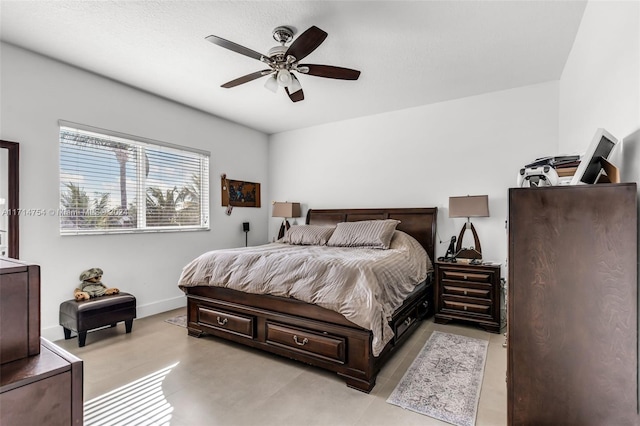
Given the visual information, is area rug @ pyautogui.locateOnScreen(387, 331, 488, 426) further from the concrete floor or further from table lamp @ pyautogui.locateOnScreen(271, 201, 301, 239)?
table lamp @ pyautogui.locateOnScreen(271, 201, 301, 239)

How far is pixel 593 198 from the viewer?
1.43 metres

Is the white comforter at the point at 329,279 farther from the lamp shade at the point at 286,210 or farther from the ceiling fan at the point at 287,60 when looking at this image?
the lamp shade at the point at 286,210

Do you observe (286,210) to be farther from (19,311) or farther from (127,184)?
(19,311)

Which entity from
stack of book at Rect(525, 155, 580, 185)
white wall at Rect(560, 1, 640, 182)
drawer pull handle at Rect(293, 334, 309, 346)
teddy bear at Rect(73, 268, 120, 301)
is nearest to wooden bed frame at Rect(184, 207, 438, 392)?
drawer pull handle at Rect(293, 334, 309, 346)

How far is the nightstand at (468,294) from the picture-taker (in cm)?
342

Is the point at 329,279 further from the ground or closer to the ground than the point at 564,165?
closer to the ground

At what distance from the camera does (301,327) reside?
8.45 feet

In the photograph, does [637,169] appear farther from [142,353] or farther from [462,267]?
[142,353]

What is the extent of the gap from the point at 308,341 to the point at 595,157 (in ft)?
7.21

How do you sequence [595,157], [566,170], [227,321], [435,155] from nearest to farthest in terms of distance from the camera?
[595,157]
[566,170]
[227,321]
[435,155]

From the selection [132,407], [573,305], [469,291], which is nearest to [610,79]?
[573,305]

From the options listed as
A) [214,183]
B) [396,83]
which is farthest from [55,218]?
[396,83]

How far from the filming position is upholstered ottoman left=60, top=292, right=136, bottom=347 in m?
2.95

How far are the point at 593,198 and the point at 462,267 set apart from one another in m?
2.27
